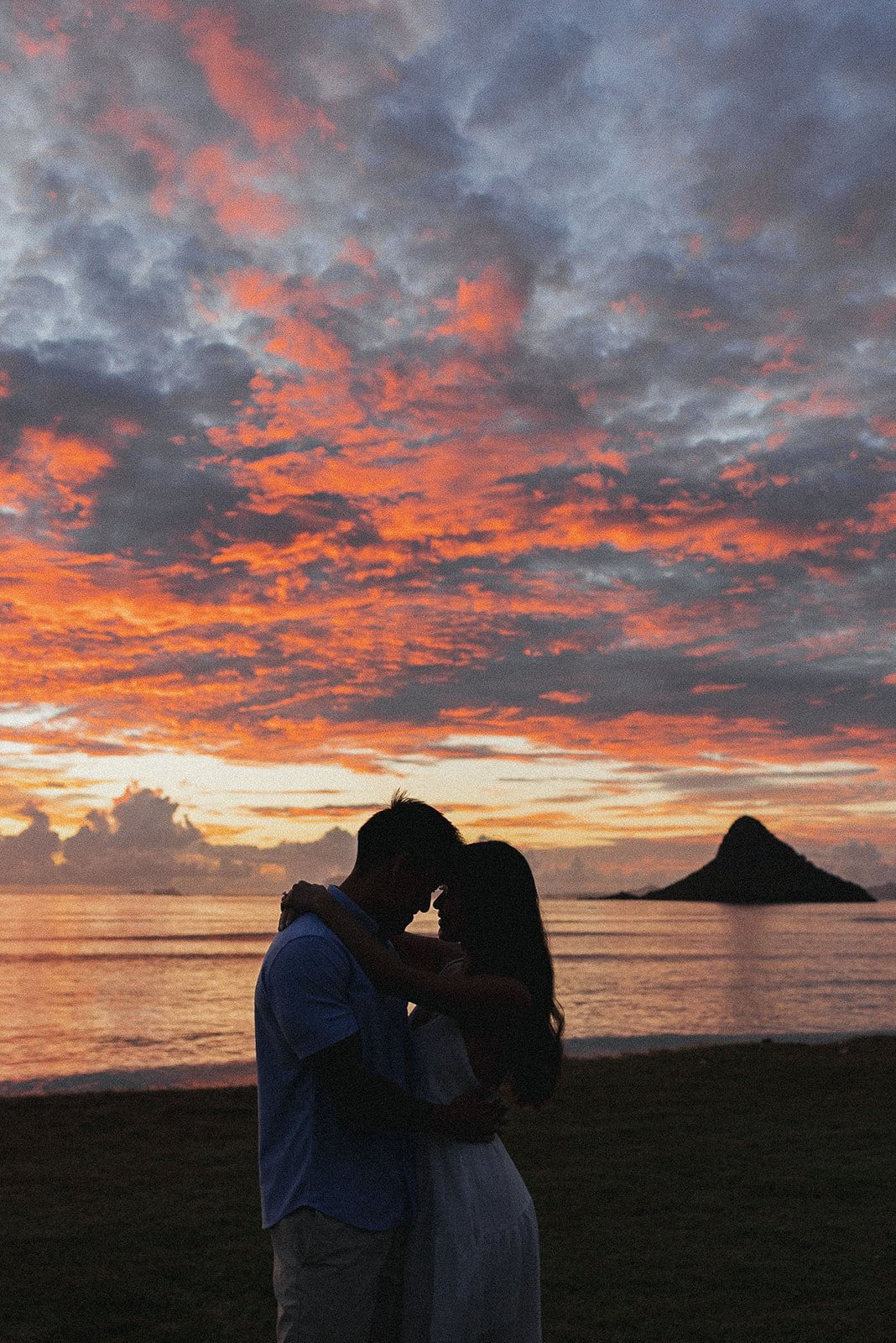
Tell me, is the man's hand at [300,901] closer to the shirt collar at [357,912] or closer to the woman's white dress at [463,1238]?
the shirt collar at [357,912]

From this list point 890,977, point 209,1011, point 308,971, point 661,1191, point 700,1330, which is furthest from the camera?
point 890,977

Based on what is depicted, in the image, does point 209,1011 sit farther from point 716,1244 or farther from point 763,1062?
point 716,1244

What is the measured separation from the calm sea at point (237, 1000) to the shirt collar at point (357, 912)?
1492 centimetres

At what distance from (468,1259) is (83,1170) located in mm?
8215

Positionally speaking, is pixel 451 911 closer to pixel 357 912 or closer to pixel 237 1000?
pixel 357 912

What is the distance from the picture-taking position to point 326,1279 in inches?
113

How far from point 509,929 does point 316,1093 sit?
2.52 feet

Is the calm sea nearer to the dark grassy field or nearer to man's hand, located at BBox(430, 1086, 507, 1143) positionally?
the dark grassy field

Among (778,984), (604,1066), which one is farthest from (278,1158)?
(778,984)

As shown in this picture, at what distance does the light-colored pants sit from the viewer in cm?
285

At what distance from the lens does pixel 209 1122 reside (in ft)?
39.8

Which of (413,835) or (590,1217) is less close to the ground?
(413,835)

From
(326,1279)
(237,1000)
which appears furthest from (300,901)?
(237,1000)

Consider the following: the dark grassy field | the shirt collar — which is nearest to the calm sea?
the dark grassy field
